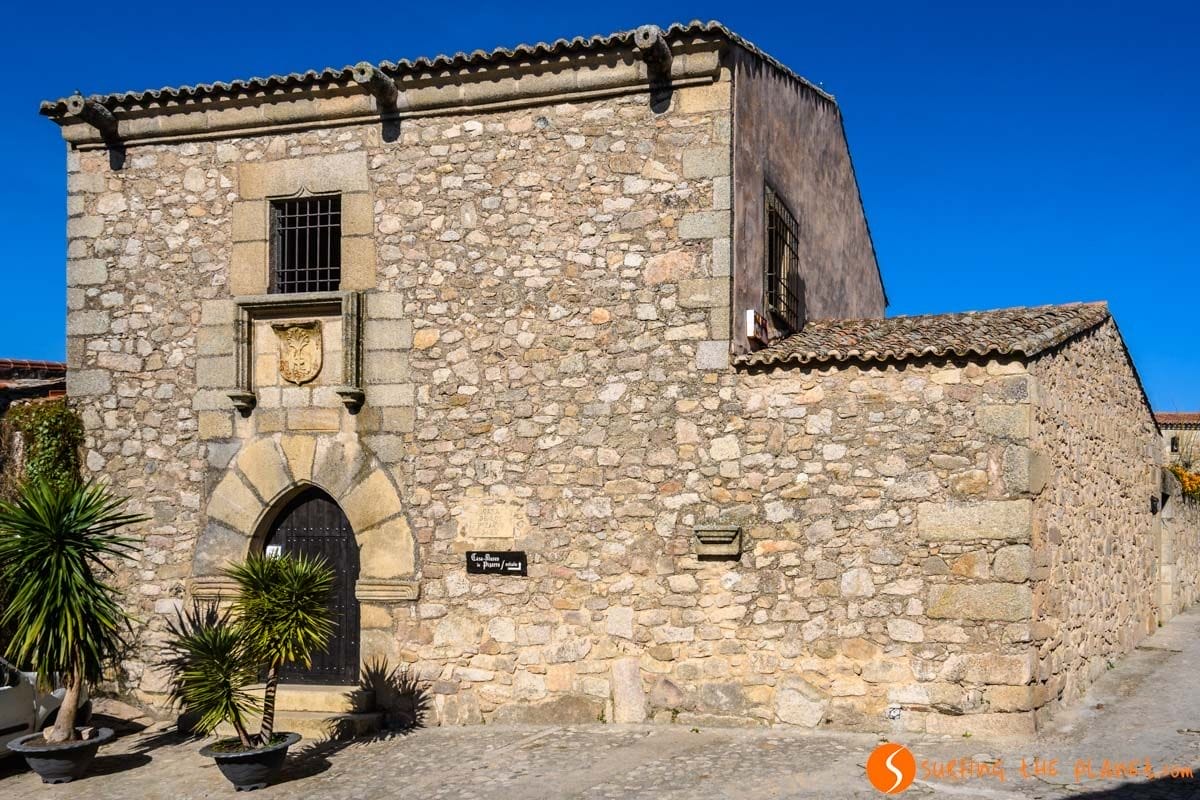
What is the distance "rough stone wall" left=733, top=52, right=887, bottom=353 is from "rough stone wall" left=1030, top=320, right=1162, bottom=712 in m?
2.73

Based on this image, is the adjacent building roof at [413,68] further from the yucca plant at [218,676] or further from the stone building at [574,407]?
the yucca plant at [218,676]

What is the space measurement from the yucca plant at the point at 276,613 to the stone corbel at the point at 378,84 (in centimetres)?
429

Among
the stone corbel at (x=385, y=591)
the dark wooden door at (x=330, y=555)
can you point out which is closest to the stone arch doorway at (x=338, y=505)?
the stone corbel at (x=385, y=591)

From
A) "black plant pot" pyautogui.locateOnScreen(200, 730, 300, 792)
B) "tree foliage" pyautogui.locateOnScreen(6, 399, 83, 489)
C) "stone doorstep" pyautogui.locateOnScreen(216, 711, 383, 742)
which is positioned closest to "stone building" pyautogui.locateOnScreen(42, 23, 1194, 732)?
"tree foliage" pyautogui.locateOnScreen(6, 399, 83, 489)

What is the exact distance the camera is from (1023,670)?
26.5 ft

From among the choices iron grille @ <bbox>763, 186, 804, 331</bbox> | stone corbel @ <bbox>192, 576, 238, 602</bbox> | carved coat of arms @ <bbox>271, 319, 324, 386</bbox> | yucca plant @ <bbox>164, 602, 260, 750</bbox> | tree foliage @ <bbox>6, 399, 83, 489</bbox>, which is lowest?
yucca plant @ <bbox>164, 602, 260, 750</bbox>

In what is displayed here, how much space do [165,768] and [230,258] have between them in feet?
15.2

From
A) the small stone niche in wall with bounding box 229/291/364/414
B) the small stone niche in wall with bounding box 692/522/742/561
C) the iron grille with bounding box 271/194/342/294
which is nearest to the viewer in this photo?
the small stone niche in wall with bounding box 692/522/742/561

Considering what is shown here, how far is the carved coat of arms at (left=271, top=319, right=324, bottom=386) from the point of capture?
33.2 ft

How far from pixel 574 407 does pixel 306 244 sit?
326 cm

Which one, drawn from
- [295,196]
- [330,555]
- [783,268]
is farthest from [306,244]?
[783,268]

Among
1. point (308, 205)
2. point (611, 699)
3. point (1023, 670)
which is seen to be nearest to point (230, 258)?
point (308, 205)

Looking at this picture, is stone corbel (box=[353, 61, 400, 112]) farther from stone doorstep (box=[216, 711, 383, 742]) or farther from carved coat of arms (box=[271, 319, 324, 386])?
Result: stone doorstep (box=[216, 711, 383, 742])

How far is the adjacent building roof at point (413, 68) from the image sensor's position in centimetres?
930
